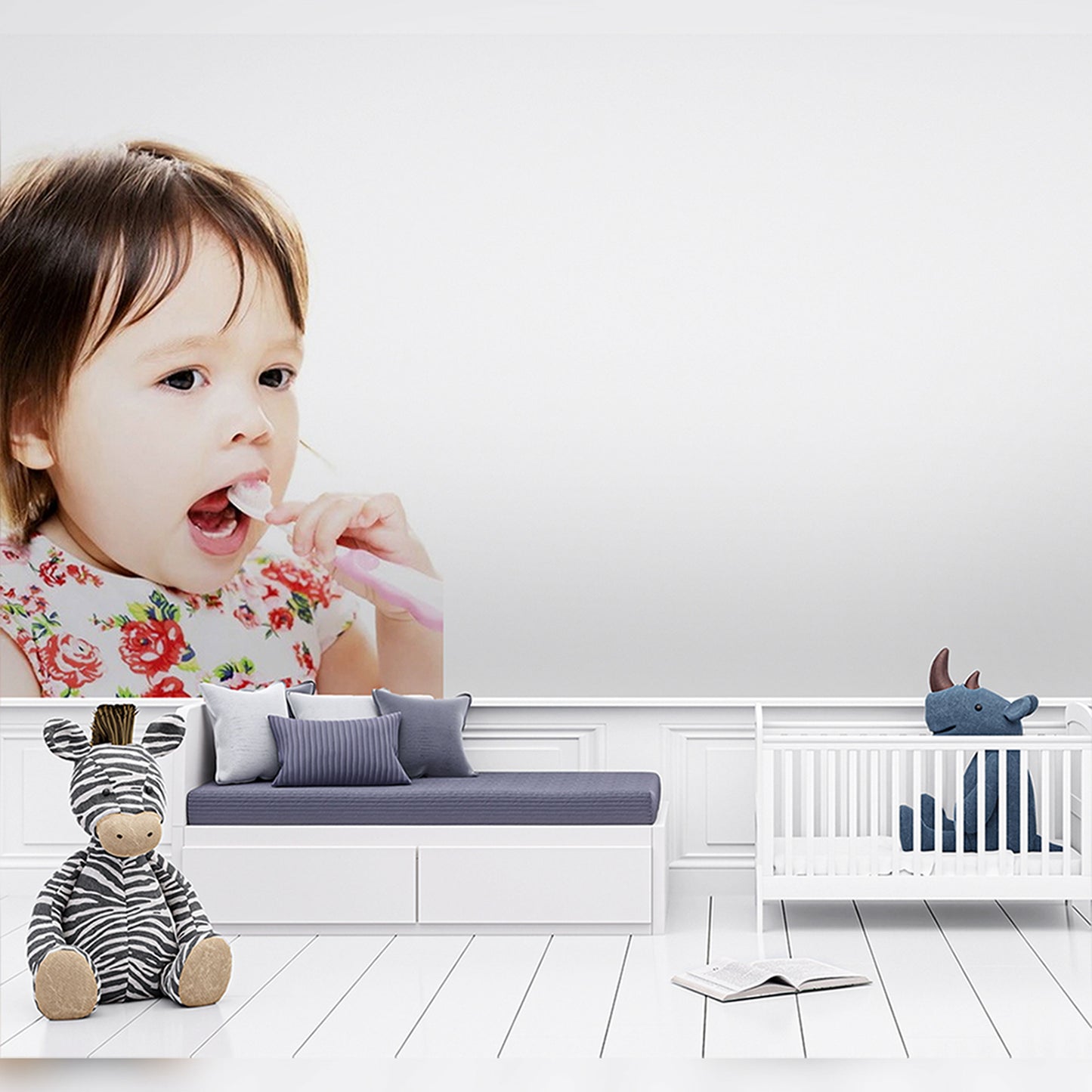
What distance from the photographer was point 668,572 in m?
4.82

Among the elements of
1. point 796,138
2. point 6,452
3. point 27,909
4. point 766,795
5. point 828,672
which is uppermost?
point 796,138

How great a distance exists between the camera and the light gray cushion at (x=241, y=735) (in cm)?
422

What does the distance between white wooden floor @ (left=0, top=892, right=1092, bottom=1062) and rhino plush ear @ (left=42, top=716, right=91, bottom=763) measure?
0.59 metres

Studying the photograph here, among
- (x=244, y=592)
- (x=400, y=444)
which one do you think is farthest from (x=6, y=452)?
(x=400, y=444)

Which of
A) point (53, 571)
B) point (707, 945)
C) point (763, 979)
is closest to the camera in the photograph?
point (763, 979)

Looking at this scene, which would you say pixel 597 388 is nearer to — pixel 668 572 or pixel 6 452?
pixel 668 572

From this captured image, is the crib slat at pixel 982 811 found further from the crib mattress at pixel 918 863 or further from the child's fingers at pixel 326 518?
the child's fingers at pixel 326 518

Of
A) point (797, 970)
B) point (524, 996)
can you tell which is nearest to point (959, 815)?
point (797, 970)

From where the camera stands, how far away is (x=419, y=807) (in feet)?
13.3

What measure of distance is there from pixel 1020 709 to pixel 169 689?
111 inches

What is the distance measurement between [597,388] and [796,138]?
110cm

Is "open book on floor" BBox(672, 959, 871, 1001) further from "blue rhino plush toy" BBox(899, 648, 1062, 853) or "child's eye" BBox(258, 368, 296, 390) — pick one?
"child's eye" BBox(258, 368, 296, 390)

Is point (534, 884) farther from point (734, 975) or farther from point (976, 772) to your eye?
point (976, 772)

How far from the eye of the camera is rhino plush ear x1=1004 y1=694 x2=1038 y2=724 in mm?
4156
